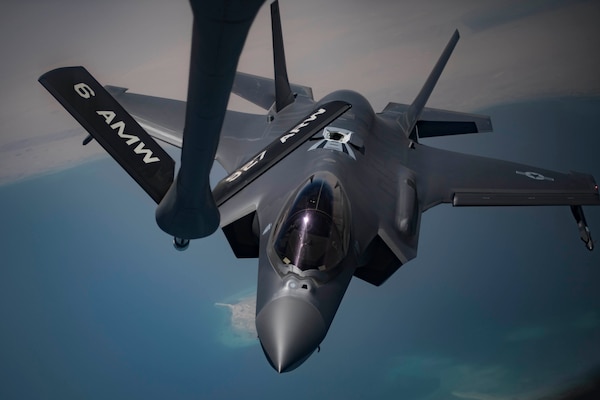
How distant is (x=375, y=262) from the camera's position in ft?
30.5

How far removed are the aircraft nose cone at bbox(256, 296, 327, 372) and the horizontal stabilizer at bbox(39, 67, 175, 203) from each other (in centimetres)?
220

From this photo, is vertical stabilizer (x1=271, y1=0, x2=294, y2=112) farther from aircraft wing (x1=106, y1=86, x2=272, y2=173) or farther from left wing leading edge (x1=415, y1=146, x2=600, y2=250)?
left wing leading edge (x1=415, y1=146, x2=600, y2=250)

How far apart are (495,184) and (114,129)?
702 cm

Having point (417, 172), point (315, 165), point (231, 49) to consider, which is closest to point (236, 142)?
point (315, 165)

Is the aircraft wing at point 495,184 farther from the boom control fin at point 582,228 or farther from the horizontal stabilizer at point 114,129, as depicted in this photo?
the horizontal stabilizer at point 114,129

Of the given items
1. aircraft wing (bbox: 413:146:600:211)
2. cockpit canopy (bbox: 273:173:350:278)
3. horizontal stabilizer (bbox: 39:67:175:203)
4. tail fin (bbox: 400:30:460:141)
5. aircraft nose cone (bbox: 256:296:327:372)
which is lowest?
aircraft wing (bbox: 413:146:600:211)

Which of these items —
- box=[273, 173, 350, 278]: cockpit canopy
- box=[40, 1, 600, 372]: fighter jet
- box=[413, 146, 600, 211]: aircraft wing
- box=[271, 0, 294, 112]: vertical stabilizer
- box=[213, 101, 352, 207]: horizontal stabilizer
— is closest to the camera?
box=[40, 1, 600, 372]: fighter jet

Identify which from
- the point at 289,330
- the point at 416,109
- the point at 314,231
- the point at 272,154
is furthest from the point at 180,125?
the point at 289,330

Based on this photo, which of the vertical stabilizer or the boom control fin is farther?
the vertical stabilizer

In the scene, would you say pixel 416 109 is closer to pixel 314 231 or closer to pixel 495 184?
pixel 495 184

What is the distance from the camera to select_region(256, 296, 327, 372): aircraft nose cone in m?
6.82

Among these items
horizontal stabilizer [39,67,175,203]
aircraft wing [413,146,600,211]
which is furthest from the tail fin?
horizontal stabilizer [39,67,175,203]

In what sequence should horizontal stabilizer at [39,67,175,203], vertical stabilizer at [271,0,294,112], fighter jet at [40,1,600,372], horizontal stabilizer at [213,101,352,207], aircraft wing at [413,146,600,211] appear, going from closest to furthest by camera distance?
fighter jet at [40,1,600,372], horizontal stabilizer at [39,67,175,203], horizontal stabilizer at [213,101,352,207], aircraft wing at [413,146,600,211], vertical stabilizer at [271,0,294,112]

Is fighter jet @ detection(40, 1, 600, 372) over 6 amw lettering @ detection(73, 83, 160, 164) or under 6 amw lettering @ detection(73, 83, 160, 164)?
under
